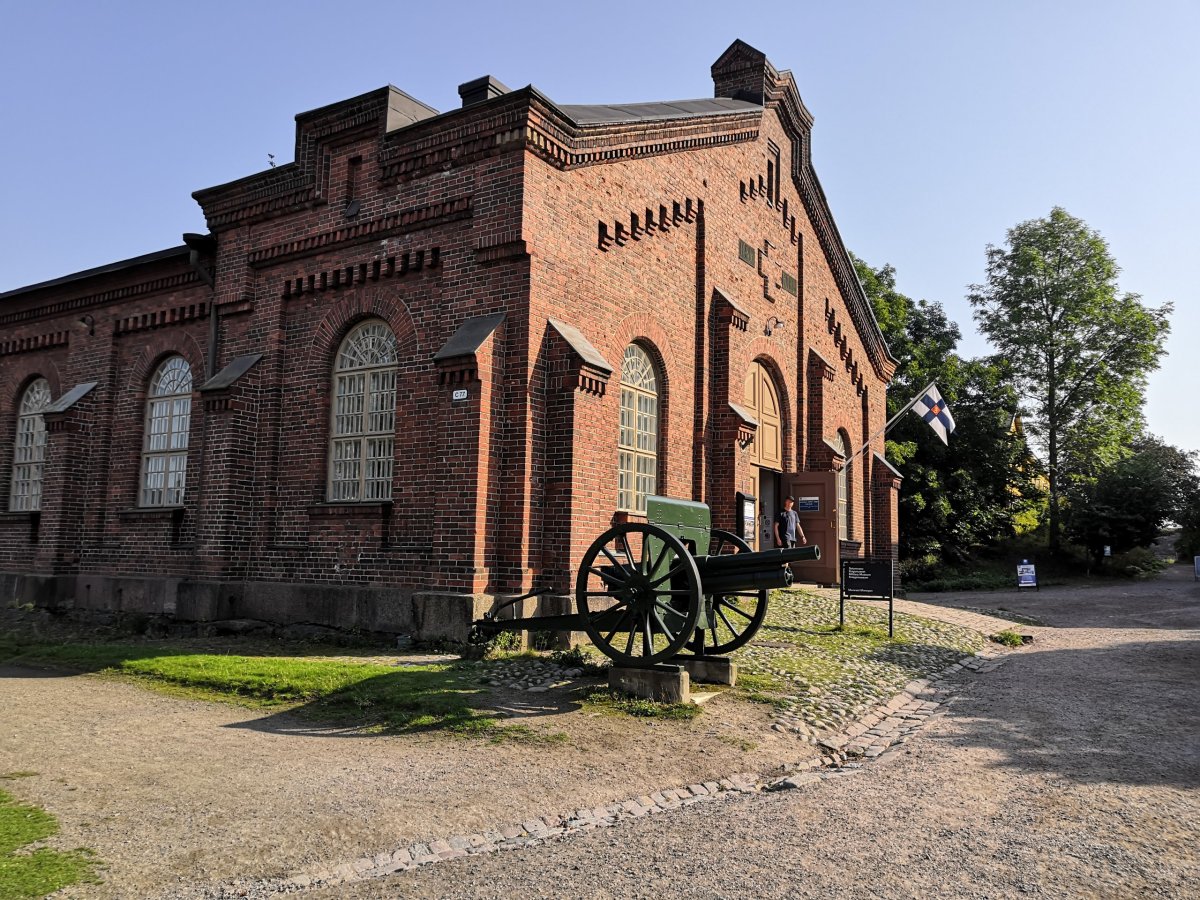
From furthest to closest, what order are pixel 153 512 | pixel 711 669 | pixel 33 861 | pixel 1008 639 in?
pixel 153 512, pixel 1008 639, pixel 711 669, pixel 33 861

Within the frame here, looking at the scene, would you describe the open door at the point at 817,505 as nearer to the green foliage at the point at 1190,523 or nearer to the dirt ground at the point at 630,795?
the dirt ground at the point at 630,795

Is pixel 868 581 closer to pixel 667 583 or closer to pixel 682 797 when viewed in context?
pixel 667 583

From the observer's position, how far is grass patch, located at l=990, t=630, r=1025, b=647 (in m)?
13.2

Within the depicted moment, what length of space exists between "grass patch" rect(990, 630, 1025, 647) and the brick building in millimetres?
4005

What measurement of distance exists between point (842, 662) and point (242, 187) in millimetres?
11040

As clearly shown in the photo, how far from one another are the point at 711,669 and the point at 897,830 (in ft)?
11.9

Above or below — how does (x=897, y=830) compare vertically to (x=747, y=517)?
below

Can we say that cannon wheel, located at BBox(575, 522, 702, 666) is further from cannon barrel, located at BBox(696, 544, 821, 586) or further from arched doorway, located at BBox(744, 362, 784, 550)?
arched doorway, located at BBox(744, 362, 784, 550)

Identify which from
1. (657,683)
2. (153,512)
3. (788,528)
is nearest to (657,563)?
(657,683)

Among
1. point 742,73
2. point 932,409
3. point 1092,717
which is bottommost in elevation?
point 1092,717

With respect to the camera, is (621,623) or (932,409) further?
(932,409)

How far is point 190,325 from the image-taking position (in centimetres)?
1454

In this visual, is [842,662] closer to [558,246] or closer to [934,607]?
[558,246]

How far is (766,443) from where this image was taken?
54.3 ft
